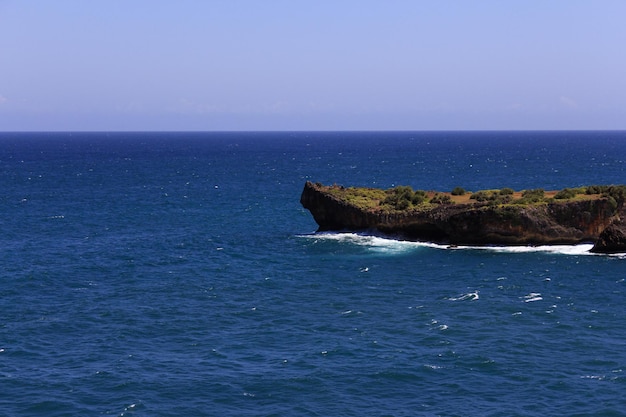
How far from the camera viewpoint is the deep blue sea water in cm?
3738

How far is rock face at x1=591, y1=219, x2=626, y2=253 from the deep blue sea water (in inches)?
99.0

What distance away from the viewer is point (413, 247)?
73.2 meters

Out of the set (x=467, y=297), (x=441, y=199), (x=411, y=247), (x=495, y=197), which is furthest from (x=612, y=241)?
(x=467, y=297)

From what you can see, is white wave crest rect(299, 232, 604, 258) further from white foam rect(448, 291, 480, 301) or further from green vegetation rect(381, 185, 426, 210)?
white foam rect(448, 291, 480, 301)

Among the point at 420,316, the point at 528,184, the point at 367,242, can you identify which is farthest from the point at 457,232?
the point at 528,184

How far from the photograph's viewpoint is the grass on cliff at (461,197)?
7319cm

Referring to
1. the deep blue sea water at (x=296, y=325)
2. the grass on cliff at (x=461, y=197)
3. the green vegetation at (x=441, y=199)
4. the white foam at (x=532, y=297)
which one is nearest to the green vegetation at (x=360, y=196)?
the grass on cliff at (x=461, y=197)

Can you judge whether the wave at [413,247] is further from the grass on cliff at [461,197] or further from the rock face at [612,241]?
the grass on cliff at [461,197]

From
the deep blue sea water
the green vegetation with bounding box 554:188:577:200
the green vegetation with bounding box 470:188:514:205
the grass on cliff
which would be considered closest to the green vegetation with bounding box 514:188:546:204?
the grass on cliff

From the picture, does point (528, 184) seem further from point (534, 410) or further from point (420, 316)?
point (534, 410)

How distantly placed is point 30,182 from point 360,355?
405 ft

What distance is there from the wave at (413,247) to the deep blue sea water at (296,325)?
1.22 ft

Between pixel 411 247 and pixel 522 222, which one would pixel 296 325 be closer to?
pixel 411 247

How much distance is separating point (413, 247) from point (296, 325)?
88.3 feet
